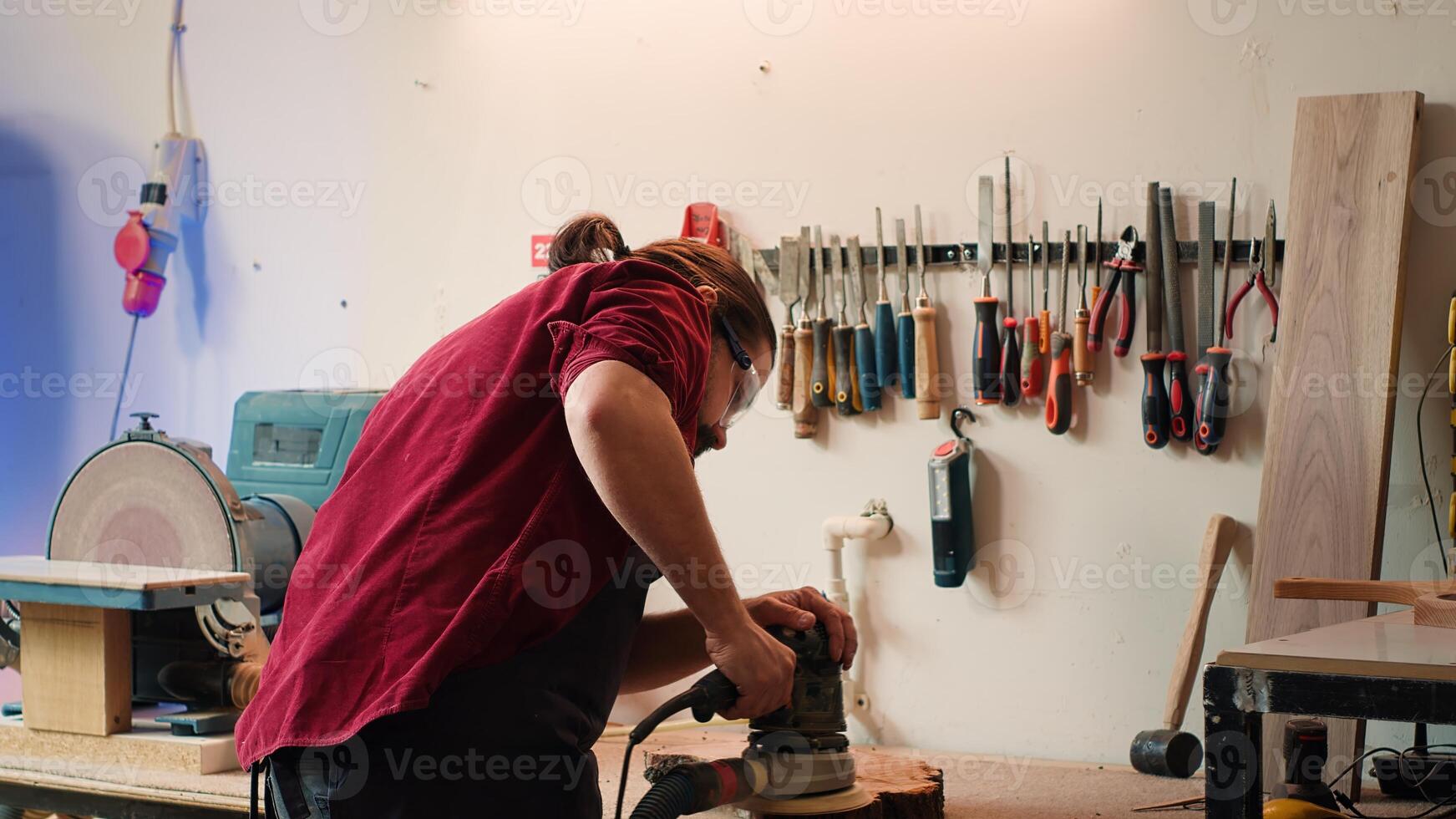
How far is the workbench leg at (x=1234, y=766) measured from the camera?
1235mm

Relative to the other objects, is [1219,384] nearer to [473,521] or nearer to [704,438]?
[704,438]

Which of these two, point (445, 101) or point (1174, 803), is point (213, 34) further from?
point (1174, 803)

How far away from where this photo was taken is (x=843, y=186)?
2779 mm

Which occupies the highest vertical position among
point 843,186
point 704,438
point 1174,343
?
point 843,186

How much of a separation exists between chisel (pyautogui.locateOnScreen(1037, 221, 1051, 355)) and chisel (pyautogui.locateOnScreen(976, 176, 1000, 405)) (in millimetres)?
93

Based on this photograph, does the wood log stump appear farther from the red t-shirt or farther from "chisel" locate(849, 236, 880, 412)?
"chisel" locate(849, 236, 880, 412)

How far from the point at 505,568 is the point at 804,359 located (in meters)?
1.65

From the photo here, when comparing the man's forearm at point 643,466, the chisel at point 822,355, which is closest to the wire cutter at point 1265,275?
the chisel at point 822,355

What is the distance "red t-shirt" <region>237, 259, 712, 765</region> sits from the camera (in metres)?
1.18

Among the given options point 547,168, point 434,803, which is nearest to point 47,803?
point 434,803

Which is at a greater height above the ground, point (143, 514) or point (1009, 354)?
point (1009, 354)

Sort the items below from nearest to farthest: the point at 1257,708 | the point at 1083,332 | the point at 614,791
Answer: the point at 1257,708 < the point at 614,791 < the point at 1083,332

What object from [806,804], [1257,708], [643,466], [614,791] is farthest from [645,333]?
[614,791]

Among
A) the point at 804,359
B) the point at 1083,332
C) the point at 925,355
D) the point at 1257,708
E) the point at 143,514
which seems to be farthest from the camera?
the point at 804,359
